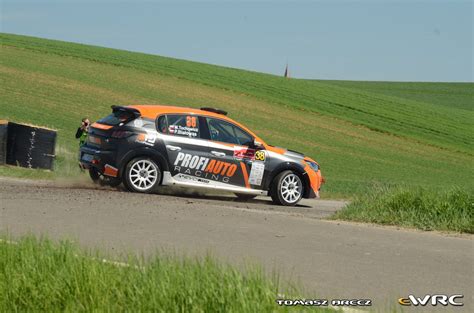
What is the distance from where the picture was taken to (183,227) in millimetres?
11008

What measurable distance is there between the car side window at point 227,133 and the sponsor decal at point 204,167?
455mm

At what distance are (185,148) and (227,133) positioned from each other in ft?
3.08

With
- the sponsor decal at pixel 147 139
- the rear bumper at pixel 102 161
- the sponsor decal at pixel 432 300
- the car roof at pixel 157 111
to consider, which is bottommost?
the sponsor decal at pixel 432 300

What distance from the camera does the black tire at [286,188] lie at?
1742 cm

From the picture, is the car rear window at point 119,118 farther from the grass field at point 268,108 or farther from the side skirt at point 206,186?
the grass field at point 268,108

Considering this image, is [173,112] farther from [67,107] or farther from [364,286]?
[67,107]

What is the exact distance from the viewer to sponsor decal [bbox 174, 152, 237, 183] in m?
16.7

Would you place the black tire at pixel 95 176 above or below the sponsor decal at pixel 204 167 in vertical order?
below

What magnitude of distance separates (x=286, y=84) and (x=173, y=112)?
50902 mm

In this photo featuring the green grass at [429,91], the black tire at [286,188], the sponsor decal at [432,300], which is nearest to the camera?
the sponsor decal at [432,300]

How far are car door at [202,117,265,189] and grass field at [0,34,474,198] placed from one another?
5.36m

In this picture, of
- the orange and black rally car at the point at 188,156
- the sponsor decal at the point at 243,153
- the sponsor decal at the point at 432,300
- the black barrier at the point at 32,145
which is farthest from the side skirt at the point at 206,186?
the sponsor decal at the point at 432,300

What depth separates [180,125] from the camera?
1688 centimetres

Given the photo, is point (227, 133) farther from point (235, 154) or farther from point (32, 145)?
point (32, 145)
